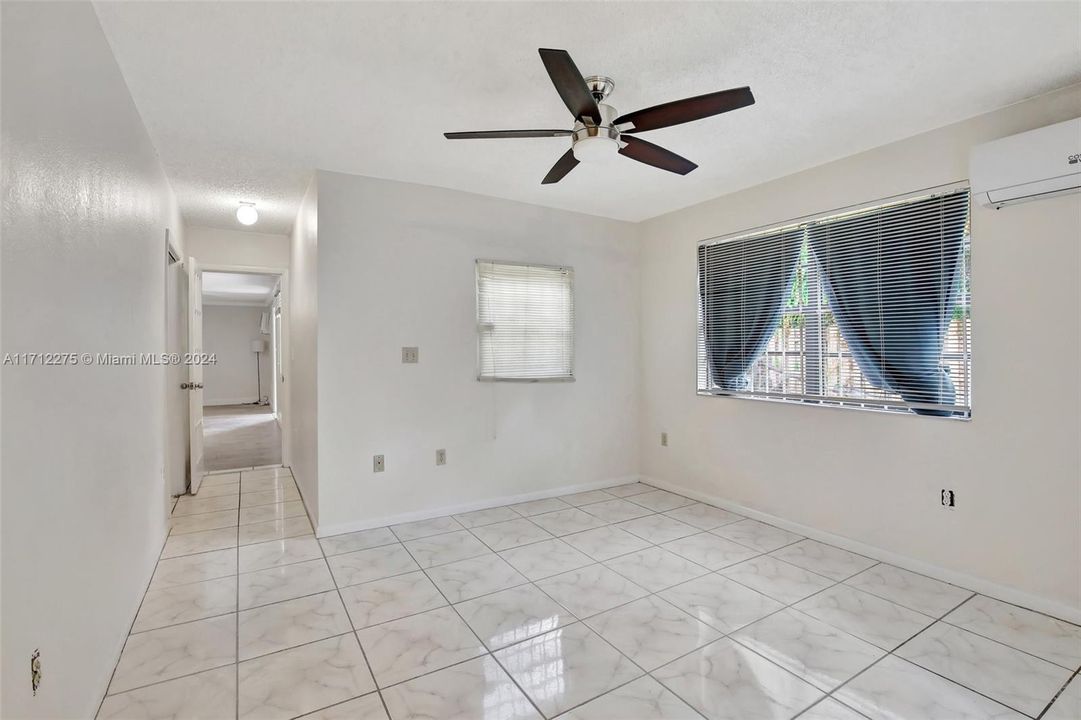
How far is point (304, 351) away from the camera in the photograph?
4.18 metres

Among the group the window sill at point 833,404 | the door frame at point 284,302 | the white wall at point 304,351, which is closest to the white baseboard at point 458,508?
the white wall at point 304,351

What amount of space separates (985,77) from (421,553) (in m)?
3.83

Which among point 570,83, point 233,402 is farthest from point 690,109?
point 233,402

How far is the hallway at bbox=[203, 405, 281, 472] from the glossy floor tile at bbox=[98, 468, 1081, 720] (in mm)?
2498

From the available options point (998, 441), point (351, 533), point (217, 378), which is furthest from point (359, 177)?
point (217, 378)

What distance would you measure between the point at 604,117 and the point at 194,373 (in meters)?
4.18

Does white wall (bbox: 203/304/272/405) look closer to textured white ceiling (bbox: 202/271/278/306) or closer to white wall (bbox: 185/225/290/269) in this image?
textured white ceiling (bbox: 202/271/278/306)

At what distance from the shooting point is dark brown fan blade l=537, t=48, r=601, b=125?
1.72 meters

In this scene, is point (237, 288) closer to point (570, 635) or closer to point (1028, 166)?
point (570, 635)

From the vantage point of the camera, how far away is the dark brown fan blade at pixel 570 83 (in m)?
1.72

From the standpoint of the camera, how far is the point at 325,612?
248 centimetres

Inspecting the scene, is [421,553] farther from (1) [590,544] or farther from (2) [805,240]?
(2) [805,240]

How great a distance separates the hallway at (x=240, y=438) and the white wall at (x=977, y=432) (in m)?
5.26

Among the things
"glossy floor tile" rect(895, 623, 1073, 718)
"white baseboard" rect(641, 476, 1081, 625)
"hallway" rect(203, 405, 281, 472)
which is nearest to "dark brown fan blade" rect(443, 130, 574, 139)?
"glossy floor tile" rect(895, 623, 1073, 718)
